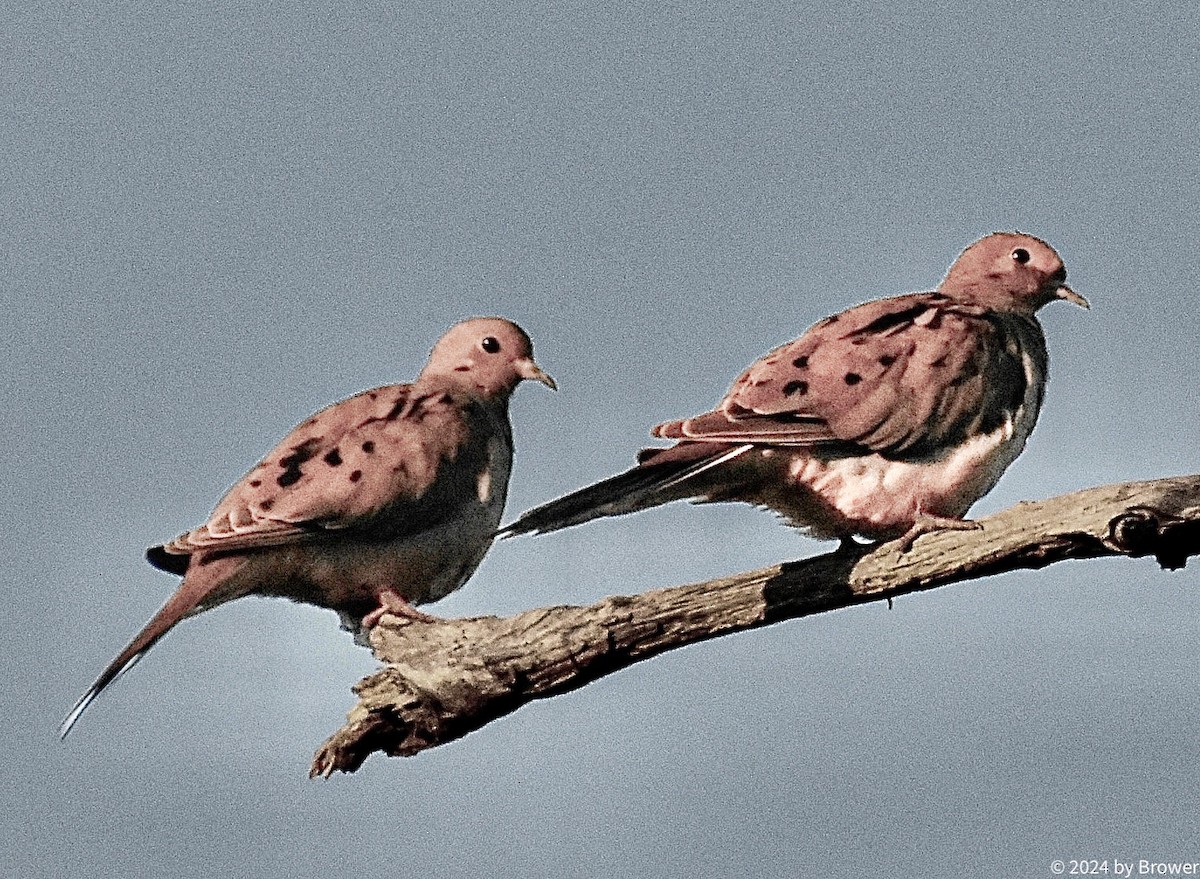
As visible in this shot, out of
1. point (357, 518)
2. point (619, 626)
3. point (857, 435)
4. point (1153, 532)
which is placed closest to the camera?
point (1153, 532)

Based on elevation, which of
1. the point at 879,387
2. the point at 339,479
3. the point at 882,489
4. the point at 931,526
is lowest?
the point at 931,526

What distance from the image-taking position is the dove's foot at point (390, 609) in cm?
1029

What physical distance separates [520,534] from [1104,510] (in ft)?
8.49

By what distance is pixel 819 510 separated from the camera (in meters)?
9.89

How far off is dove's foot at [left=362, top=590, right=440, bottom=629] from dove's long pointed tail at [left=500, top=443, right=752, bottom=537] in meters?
0.91

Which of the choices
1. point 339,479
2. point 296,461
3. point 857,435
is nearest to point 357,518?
point 339,479

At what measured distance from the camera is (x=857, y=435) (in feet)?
31.8

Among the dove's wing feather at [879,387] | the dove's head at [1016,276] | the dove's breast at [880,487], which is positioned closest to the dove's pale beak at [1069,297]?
the dove's head at [1016,276]

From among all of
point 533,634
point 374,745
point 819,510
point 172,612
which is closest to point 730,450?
point 819,510

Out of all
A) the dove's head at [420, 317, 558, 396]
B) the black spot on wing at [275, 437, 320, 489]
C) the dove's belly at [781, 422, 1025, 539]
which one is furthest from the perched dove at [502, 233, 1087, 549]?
the dove's head at [420, 317, 558, 396]

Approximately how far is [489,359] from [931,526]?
3199 mm

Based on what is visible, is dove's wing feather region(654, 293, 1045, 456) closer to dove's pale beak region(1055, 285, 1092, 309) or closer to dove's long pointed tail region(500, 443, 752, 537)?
dove's long pointed tail region(500, 443, 752, 537)

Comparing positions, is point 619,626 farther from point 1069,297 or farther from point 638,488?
point 1069,297

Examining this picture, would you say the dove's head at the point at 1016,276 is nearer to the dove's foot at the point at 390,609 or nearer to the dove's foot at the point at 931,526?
the dove's foot at the point at 931,526
